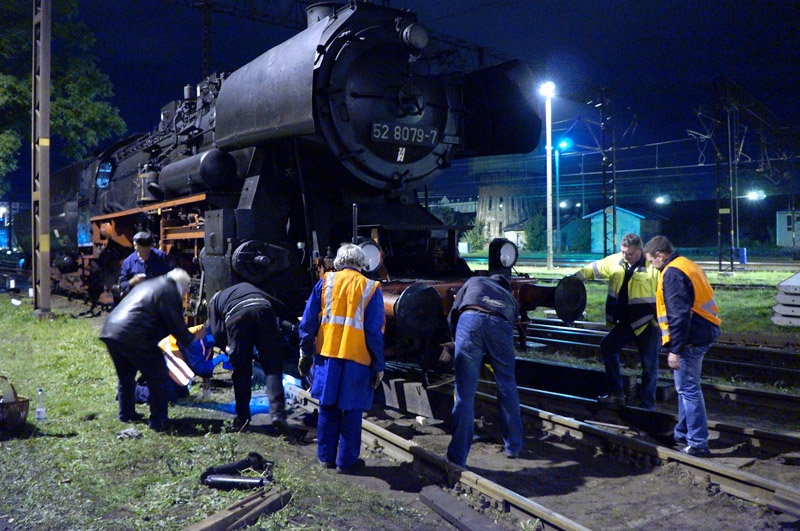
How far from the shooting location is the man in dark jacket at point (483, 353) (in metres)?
4.48

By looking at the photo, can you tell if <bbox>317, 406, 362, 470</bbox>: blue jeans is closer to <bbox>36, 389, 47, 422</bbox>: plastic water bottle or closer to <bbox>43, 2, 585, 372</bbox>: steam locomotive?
<bbox>43, 2, 585, 372</bbox>: steam locomotive

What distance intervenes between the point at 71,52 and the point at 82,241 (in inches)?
411

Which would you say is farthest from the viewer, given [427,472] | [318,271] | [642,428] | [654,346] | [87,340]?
[87,340]

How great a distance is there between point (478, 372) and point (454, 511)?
50.7 inches

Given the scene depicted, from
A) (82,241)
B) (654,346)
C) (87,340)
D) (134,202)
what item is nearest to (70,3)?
(82,241)

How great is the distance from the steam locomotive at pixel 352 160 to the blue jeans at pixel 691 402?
4.82 ft

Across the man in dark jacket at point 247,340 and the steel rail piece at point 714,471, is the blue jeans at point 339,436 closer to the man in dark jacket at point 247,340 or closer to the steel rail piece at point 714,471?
the man in dark jacket at point 247,340

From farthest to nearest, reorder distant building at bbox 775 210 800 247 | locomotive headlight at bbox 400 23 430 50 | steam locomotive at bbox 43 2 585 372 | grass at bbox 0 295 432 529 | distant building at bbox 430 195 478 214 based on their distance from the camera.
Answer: distant building at bbox 430 195 478 214, distant building at bbox 775 210 800 247, locomotive headlight at bbox 400 23 430 50, steam locomotive at bbox 43 2 585 372, grass at bbox 0 295 432 529

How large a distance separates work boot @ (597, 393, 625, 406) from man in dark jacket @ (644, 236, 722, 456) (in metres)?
0.67

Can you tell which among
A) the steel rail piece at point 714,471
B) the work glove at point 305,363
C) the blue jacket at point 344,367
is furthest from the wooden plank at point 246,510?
the steel rail piece at point 714,471

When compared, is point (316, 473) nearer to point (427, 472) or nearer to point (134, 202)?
point (427, 472)

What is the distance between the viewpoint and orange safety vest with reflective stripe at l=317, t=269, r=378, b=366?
14.5 feet

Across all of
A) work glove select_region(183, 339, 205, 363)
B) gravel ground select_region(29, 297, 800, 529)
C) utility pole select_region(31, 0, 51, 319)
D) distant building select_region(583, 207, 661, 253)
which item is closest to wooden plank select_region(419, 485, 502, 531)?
gravel ground select_region(29, 297, 800, 529)

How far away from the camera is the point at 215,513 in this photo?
3.36 metres
